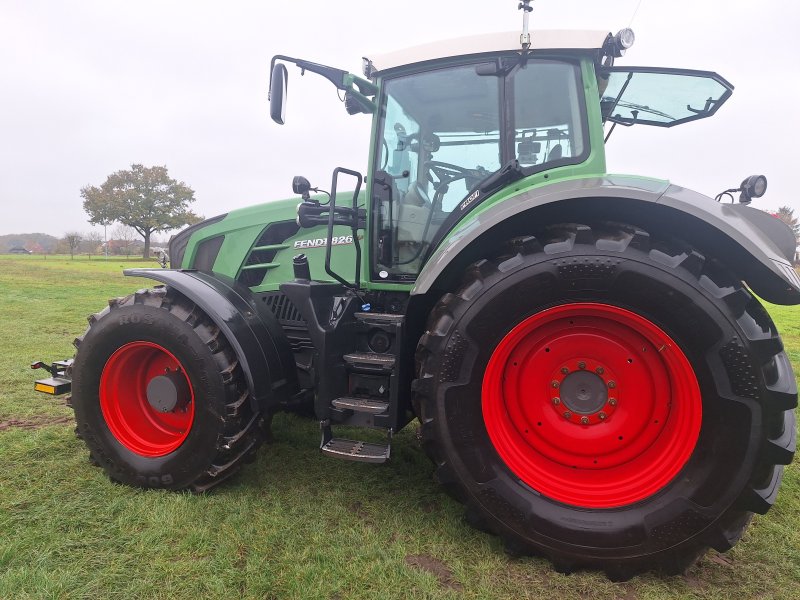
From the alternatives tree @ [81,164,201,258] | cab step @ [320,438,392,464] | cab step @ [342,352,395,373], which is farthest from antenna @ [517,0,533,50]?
tree @ [81,164,201,258]

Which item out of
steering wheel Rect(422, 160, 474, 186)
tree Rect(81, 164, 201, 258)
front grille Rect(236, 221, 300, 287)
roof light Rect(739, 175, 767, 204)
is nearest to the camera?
roof light Rect(739, 175, 767, 204)

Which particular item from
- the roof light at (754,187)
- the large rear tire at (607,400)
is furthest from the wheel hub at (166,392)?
the roof light at (754,187)

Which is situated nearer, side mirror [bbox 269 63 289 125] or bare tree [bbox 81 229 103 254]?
side mirror [bbox 269 63 289 125]

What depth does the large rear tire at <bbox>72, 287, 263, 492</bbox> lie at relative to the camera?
8.71 ft

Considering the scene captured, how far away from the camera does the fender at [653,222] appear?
204cm

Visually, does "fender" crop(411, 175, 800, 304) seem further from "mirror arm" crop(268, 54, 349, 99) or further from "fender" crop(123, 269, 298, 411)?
"mirror arm" crop(268, 54, 349, 99)

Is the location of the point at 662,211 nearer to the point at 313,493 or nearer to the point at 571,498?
the point at 571,498

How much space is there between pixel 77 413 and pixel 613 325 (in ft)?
9.68

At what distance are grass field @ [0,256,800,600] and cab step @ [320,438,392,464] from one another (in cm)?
31

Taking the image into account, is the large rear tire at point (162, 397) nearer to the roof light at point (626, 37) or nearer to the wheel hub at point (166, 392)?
the wheel hub at point (166, 392)

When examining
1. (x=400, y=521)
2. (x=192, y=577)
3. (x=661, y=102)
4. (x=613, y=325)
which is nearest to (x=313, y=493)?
(x=400, y=521)

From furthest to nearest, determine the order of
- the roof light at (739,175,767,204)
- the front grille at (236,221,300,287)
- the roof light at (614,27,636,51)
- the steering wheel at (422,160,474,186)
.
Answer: the front grille at (236,221,300,287), the steering wheel at (422,160,474,186), the roof light at (739,175,767,204), the roof light at (614,27,636,51)

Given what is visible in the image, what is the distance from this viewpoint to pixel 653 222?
223 centimetres

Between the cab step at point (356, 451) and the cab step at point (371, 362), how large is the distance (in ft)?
1.29
